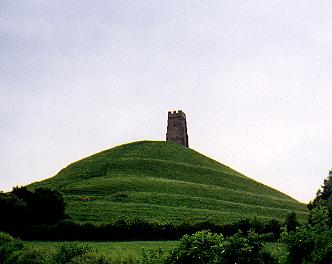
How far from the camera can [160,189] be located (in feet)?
239

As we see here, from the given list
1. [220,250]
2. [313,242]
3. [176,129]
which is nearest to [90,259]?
[220,250]

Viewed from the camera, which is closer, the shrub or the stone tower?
the shrub

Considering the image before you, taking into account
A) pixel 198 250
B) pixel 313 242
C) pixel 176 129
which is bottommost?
pixel 198 250

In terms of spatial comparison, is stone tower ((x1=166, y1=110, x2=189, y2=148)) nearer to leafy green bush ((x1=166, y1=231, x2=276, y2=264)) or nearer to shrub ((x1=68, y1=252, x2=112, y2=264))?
shrub ((x1=68, y1=252, x2=112, y2=264))

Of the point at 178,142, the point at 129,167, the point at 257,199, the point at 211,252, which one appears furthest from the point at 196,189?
the point at 211,252

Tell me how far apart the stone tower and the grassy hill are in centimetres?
1321

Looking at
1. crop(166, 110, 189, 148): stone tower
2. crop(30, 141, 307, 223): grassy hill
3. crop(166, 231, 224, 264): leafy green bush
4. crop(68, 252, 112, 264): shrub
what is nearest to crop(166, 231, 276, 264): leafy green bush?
crop(166, 231, 224, 264): leafy green bush

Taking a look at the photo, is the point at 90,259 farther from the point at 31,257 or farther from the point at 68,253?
the point at 31,257

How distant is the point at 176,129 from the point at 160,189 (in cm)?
5258

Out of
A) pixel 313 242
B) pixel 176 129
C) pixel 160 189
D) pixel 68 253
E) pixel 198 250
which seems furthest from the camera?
pixel 176 129

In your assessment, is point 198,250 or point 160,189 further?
point 160,189

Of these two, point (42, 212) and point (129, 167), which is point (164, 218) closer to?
point (42, 212)

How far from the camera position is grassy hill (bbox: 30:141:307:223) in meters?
58.9

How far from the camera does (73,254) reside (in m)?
16.2
